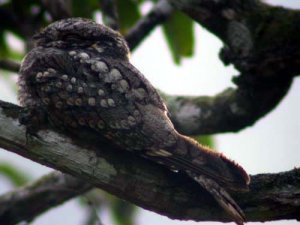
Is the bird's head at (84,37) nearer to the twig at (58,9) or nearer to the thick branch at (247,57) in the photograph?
the thick branch at (247,57)

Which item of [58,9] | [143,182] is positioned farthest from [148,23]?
[143,182]

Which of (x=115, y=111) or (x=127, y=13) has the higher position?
(x=115, y=111)

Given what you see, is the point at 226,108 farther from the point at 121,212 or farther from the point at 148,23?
the point at 121,212

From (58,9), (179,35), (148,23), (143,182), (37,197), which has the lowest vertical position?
(37,197)

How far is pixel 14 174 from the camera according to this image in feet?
20.0

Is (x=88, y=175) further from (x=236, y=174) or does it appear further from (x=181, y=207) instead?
(x=236, y=174)

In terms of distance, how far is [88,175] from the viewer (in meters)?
3.66

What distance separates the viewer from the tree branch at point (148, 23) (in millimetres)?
5754

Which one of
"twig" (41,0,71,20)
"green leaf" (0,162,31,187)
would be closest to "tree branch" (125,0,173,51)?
"twig" (41,0,71,20)

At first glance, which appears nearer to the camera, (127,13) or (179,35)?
(179,35)

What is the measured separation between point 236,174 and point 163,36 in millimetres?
2924

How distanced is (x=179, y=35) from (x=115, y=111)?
2572mm

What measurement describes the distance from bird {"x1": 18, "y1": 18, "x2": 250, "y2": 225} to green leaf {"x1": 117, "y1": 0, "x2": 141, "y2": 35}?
2.29m

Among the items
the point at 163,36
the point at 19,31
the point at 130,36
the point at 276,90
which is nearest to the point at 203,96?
the point at 276,90
